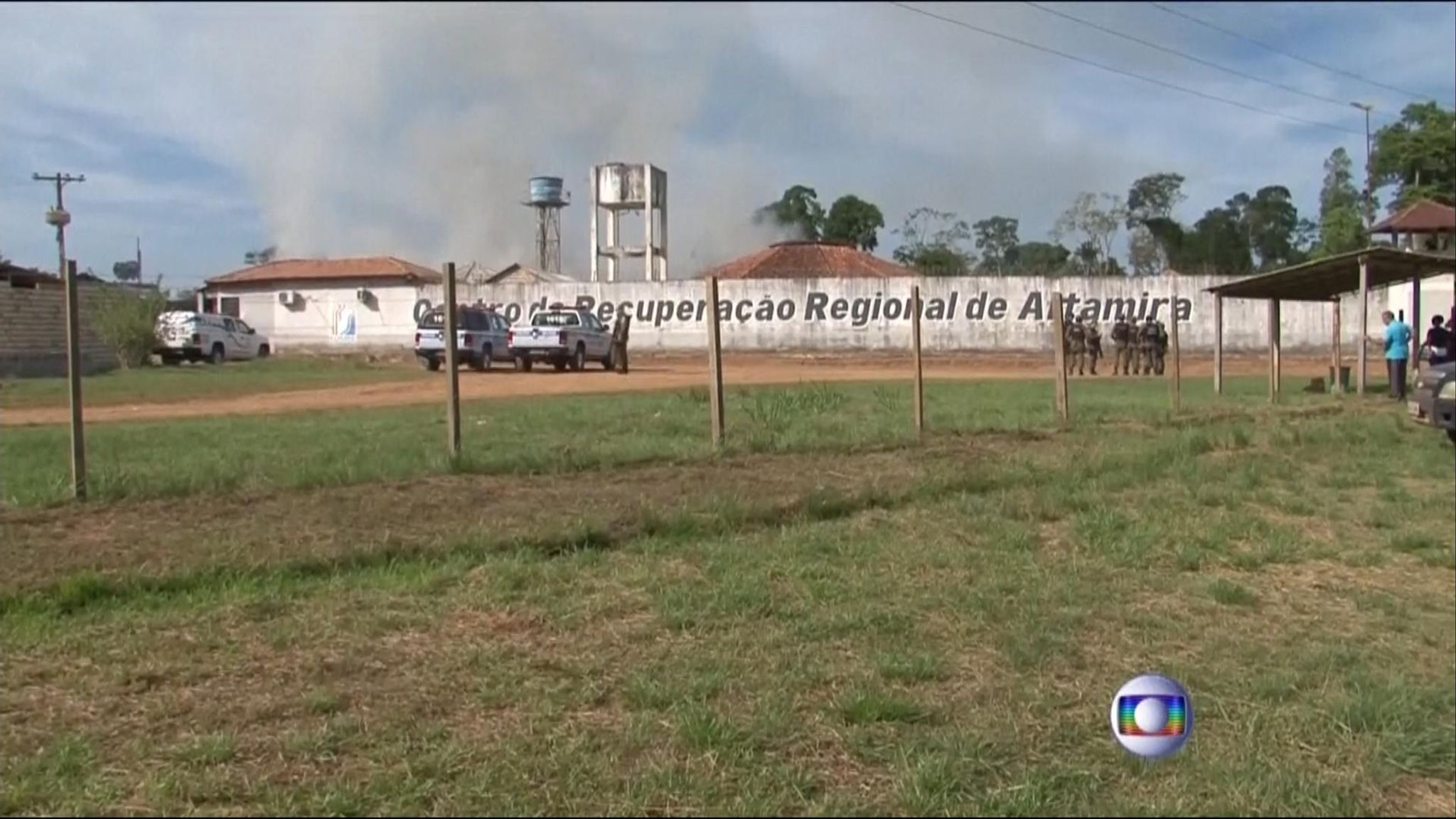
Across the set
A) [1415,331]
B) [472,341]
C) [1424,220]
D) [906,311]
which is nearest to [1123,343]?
[906,311]

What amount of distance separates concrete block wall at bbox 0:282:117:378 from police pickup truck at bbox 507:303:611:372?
10223mm

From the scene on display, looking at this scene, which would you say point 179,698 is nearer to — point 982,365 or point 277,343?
point 982,365

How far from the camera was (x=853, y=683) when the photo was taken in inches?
189

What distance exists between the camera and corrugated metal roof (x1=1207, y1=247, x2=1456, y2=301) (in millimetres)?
20641

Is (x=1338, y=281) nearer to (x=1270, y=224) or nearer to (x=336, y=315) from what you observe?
(x=336, y=315)

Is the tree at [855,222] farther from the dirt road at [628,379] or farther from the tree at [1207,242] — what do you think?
the dirt road at [628,379]

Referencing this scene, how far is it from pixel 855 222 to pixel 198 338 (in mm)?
51354

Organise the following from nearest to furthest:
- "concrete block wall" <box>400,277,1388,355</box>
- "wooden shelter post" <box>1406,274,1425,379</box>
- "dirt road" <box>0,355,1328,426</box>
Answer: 1. "dirt road" <box>0,355,1328,426</box>
2. "wooden shelter post" <box>1406,274,1425,379</box>
3. "concrete block wall" <box>400,277,1388,355</box>

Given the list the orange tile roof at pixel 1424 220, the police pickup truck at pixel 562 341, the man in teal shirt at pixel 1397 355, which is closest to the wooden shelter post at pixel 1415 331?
the man in teal shirt at pixel 1397 355

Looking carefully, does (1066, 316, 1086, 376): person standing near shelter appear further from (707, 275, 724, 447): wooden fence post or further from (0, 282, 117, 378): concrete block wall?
(707, 275, 724, 447): wooden fence post

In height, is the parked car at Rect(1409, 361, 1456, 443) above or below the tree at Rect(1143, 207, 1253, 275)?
below

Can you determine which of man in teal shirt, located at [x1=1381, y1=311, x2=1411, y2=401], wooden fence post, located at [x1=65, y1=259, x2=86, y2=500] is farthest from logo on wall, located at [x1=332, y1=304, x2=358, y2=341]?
wooden fence post, located at [x1=65, y1=259, x2=86, y2=500]

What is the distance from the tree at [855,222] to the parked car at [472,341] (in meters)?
50.8

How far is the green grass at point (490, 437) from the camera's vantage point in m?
8.99
